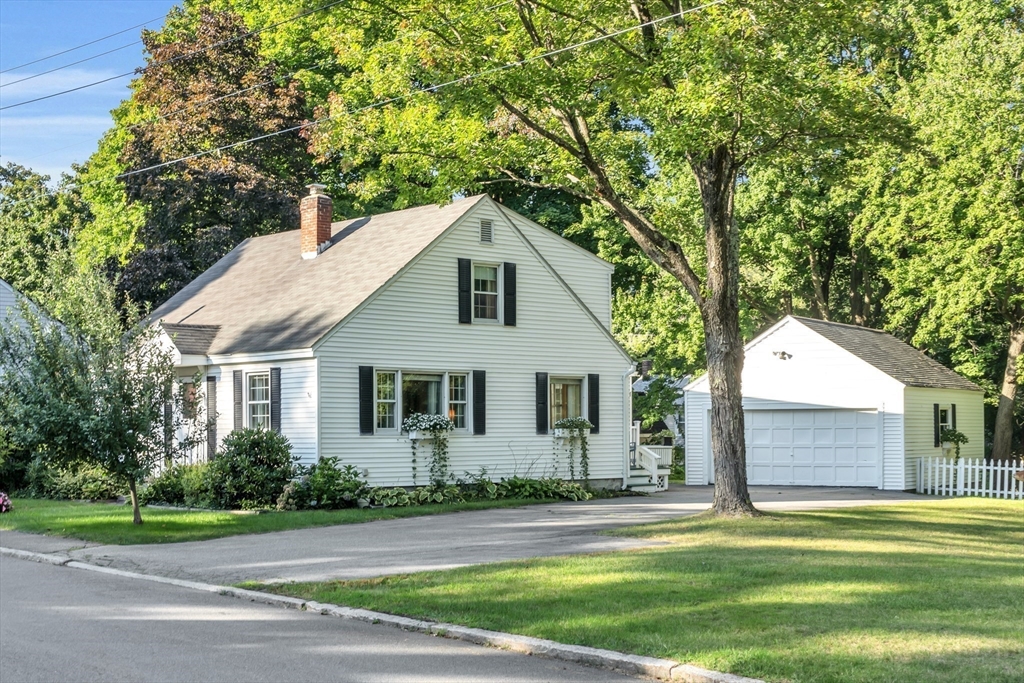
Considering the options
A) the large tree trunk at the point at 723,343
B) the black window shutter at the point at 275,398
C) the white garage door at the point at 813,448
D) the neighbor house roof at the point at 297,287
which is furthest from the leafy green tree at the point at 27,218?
the large tree trunk at the point at 723,343

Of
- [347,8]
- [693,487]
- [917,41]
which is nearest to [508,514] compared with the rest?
[347,8]

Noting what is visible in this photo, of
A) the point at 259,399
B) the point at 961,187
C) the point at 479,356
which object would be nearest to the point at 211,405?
the point at 259,399

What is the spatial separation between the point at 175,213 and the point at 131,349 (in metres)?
21.8

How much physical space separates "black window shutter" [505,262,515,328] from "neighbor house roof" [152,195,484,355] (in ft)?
6.08

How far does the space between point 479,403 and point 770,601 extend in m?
15.3

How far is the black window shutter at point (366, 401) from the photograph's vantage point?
2391cm

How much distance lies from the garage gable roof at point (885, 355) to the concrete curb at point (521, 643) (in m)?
22.7

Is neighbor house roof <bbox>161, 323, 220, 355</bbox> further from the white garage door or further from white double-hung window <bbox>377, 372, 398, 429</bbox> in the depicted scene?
the white garage door

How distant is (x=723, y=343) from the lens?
19641mm

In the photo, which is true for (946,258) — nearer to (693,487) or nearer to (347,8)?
(693,487)

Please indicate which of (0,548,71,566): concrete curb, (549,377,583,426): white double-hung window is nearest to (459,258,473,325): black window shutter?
(549,377,583,426): white double-hung window

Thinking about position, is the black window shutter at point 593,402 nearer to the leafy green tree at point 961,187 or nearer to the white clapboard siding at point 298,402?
the white clapboard siding at point 298,402

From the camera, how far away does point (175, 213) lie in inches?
1542

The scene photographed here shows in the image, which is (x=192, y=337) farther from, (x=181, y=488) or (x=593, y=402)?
(x=593, y=402)
